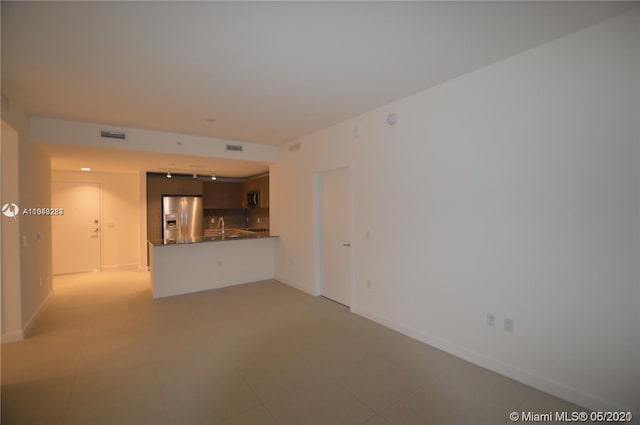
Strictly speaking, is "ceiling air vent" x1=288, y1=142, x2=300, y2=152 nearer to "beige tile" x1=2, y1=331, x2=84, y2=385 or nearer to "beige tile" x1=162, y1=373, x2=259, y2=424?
"beige tile" x1=162, y1=373, x2=259, y2=424

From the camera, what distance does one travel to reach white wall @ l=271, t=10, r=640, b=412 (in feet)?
6.82

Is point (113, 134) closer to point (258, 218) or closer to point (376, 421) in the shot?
point (258, 218)

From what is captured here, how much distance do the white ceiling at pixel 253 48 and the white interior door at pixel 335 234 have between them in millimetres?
1337

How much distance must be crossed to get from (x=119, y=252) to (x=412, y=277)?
290 inches

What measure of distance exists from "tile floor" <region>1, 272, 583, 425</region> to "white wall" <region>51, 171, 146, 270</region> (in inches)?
137

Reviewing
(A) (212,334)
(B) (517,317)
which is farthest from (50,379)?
(B) (517,317)

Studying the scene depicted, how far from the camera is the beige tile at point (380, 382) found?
235 cm

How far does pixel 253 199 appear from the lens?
319 inches

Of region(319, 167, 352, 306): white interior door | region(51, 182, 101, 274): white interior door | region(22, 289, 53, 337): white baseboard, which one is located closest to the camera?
region(22, 289, 53, 337): white baseboard

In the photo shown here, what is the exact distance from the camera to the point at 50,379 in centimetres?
264

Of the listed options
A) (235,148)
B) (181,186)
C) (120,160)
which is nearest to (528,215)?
(235,148)

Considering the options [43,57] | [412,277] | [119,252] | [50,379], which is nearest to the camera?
[43,57]

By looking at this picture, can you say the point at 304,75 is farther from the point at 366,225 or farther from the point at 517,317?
the point at 517,317

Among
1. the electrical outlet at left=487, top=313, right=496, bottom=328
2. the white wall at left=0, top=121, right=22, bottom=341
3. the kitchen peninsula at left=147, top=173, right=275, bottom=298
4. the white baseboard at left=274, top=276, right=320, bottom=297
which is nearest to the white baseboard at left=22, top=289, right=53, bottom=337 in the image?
the white wall at left=0, top=121, right=22, bottom=341
